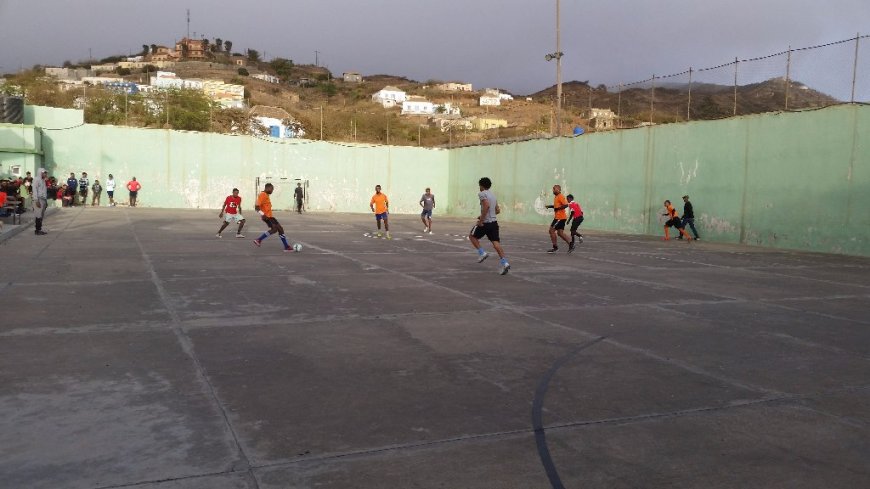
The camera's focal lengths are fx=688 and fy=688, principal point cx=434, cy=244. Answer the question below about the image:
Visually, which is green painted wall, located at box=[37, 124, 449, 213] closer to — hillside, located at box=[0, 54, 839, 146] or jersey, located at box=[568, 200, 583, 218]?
hillside, located at box=[0, 54, 839, 146]

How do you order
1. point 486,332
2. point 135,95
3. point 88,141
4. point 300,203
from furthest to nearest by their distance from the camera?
1. point 135,95
2. point 300,203
3. point 88,141
4. point 486,332

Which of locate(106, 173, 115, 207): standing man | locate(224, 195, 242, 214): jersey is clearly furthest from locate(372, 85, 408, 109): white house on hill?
locate(224, 195, 242, 214): jersey

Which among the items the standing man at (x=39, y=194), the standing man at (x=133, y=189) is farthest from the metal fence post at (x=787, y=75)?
the standing man at (x=133, y=189)

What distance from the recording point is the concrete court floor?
12.4 feet

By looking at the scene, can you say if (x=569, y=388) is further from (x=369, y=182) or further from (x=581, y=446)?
(x=369, y=182)

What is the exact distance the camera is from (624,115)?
2927 centimetres

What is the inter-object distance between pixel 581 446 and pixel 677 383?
177 centimetres

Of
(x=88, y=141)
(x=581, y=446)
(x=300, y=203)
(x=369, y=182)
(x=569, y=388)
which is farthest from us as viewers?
(x=369, y=182)

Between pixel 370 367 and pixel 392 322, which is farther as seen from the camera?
pixel 392 322

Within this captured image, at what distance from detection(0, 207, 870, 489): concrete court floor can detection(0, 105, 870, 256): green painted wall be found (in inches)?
421

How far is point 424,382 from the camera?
5.41 metres

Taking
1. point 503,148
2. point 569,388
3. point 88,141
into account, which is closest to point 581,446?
point 569,388

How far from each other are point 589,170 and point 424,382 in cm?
2665

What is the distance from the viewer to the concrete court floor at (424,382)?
3.78 metres
